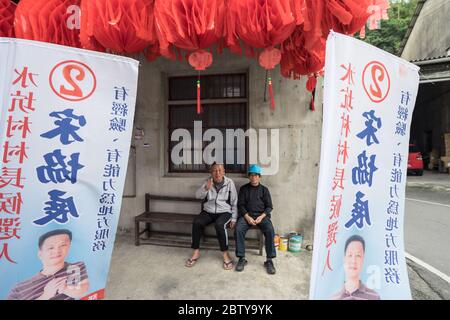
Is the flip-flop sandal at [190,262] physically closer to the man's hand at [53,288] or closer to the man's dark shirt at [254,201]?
the man's dark shirt at [254,201]

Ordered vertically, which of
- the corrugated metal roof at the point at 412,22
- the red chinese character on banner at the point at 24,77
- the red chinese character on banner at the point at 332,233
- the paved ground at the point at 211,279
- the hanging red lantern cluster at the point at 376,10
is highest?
the corrugated metal roof at the point at 412,22

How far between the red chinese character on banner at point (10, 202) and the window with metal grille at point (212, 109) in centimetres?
291

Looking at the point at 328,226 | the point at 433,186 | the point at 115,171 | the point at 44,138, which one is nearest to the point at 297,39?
the point at 328,226

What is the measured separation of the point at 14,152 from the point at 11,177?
17 cm

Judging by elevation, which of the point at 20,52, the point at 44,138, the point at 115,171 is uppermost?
the point at 20,52

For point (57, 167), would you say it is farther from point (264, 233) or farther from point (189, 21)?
point (264, 233)

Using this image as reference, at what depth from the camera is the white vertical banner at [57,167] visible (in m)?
1.64

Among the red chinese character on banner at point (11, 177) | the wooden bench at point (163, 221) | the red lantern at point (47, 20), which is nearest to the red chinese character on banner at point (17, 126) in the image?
the red chinese character on banner at point (11, 177)

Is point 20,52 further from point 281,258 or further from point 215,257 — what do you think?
point 281,258

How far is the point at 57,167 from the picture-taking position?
173 cm

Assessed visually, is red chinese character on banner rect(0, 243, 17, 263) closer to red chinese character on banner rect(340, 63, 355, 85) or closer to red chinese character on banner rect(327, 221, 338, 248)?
red chinese character on banner rect(327, 221, 338, 248)

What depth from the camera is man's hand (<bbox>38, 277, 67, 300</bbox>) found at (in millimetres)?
1739

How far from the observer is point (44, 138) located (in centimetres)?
169

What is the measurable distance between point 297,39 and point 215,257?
3.09 meters
